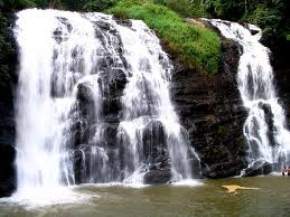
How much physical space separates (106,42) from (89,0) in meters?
8.76

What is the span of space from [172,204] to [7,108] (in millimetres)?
5962

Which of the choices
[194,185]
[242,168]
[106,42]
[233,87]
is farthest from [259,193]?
[106,42]

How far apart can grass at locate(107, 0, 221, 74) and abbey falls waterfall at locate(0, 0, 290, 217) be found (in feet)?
0.20

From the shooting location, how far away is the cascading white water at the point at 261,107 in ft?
62.1

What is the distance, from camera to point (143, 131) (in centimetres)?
1717

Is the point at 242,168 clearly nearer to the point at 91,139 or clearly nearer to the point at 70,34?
the point at 91,139

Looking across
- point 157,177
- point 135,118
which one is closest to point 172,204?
point 157,177

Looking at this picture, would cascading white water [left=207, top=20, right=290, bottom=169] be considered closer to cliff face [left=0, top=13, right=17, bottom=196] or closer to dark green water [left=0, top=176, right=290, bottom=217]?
dark green water [left=0, top=176, right=290, bottom=217]

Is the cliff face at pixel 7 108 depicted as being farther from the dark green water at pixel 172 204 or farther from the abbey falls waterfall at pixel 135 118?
the dark green water at pixel 172 204

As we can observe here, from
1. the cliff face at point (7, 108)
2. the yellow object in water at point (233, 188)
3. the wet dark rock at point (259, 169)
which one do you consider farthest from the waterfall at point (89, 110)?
the wet dark rock at point (259, 169)

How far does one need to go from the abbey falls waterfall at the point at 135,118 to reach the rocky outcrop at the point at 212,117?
0.04 metres

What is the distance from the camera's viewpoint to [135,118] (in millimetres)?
17422

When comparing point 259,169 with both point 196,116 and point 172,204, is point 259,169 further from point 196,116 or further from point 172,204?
point 172,204

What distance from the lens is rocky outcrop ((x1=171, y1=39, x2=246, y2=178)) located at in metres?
17.9
